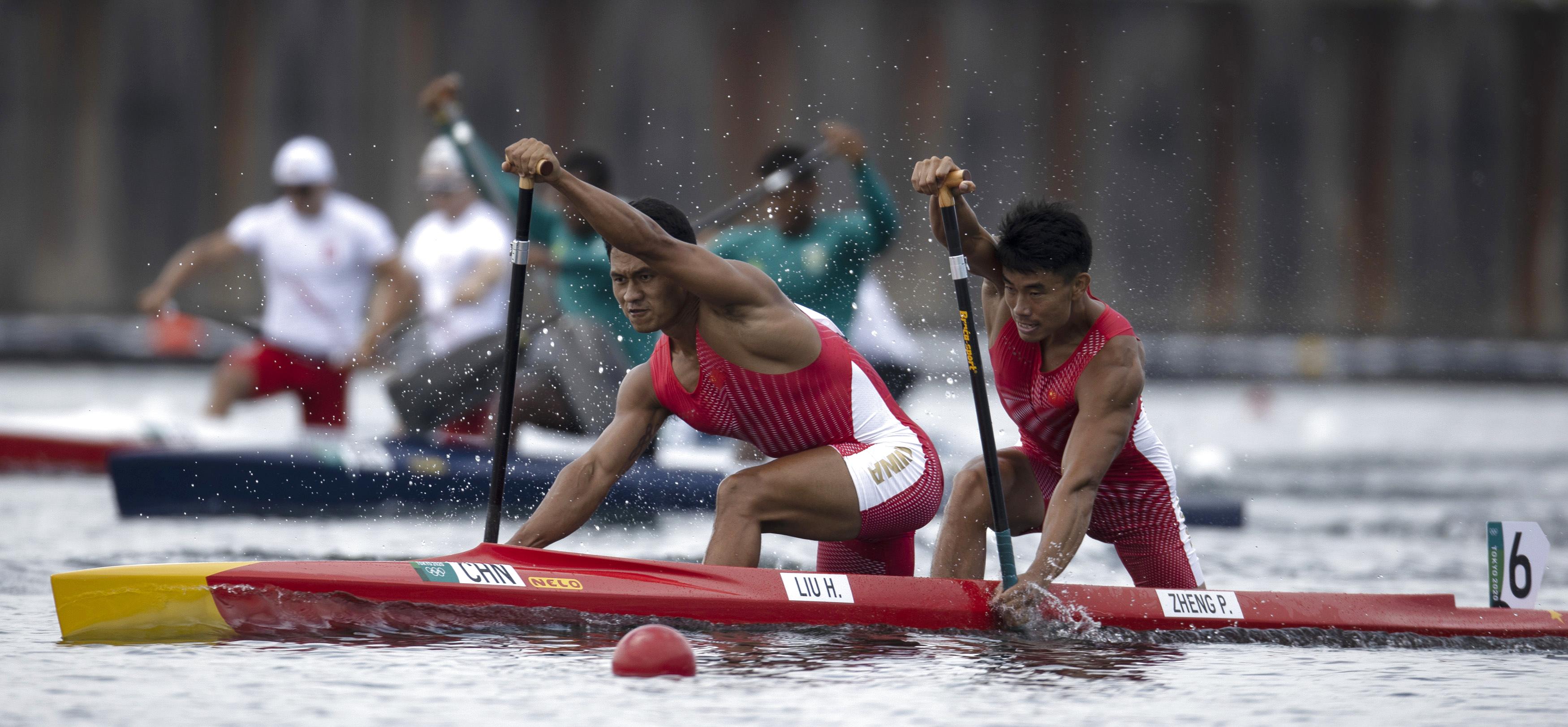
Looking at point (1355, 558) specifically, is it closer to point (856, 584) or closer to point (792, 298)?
point (792, 298)

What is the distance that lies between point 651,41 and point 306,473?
826 centimetres

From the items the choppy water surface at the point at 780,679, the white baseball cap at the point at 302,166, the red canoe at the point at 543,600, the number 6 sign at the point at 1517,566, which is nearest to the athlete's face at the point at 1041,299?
the red canoe at the point at 543,600

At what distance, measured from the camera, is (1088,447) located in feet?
15.7

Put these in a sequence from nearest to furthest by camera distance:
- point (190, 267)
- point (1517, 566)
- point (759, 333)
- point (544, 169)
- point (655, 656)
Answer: point (655, 656) < point (544, 169) < point (759, 333) < point (1517, 566) < point (190, 267)

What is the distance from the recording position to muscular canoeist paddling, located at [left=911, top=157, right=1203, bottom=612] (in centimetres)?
476

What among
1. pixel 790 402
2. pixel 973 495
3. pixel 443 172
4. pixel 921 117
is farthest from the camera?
pixel 921 117

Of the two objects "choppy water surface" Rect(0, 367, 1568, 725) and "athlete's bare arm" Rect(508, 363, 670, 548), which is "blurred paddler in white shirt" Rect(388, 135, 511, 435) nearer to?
"choppy water surface" Rect(0, 367, 1568, 725)

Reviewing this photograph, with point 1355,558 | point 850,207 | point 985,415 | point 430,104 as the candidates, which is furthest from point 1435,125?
point 985,415

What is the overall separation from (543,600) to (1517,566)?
2.90m

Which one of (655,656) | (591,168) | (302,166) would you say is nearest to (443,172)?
(302,166)

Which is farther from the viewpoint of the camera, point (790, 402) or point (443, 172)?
point (443, 172)

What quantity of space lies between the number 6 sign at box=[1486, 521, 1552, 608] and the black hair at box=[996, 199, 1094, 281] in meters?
1.59

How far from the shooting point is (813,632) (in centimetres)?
475

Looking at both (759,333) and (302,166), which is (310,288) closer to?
(302,166)
